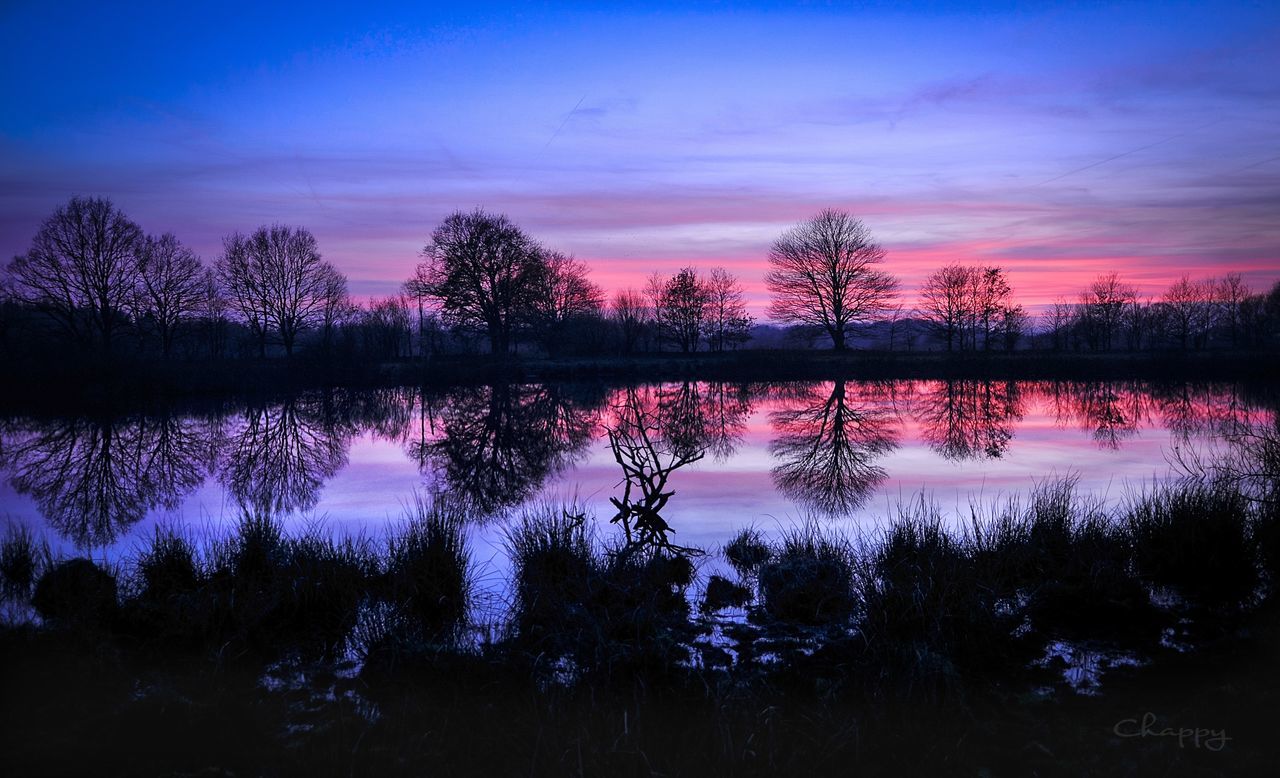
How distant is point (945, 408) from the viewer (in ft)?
94.8

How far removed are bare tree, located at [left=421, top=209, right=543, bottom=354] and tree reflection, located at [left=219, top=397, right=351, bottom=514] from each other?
21139 mm

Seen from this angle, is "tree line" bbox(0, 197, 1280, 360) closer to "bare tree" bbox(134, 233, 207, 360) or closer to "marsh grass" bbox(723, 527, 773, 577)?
"bare tree" bbox(134, 233, 207, 360)

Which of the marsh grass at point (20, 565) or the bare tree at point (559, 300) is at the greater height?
the bare tree at point (559, 300)

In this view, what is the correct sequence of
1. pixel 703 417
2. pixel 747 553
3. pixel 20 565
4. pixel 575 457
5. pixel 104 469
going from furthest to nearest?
pixel 703 417 < pixel 575 457 < pixel 104 469 < pixel 747 553 < pixel 20 565

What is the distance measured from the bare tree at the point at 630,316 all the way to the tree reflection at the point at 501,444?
2734 centimetres

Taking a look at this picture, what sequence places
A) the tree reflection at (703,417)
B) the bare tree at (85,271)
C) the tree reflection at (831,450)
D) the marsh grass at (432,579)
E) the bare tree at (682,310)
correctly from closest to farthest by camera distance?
the marsh grass at (432,579)
the tree reflection at (831,450)
the tree reflection at (703,417)
the bare tree at (85,271)
the bare tree at (682,310)

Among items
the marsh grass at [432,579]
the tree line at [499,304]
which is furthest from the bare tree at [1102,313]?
the marsh grass at [432,579]

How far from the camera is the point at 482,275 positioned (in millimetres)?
52156

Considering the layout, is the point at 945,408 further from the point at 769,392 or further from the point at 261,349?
the point at 261,349

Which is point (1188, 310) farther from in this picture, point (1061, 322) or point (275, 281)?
point (275, 281)

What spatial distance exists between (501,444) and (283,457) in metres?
5.77

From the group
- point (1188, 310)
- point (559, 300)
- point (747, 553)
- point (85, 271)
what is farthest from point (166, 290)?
point (1188, 310)

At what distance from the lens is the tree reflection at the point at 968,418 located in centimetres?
1872

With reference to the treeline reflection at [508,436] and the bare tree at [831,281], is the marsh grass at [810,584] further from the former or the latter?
the bare tree at [831,281]
